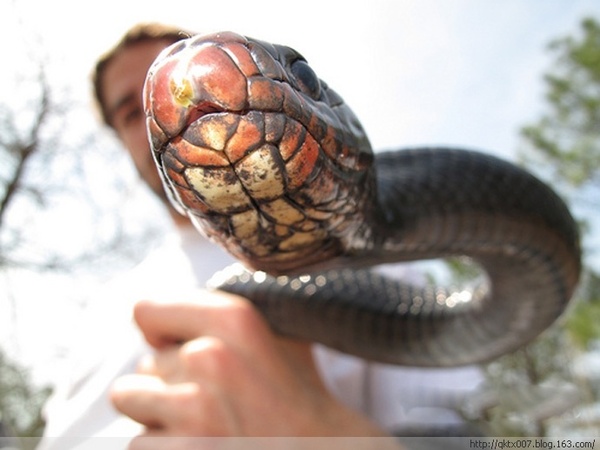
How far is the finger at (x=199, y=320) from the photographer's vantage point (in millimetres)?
1487

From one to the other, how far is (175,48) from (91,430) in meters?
1.64

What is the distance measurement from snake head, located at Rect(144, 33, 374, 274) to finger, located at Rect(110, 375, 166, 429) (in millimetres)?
594

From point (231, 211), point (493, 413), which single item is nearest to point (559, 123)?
point (493, 413)

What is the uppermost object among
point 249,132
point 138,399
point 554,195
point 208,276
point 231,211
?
point 249,132

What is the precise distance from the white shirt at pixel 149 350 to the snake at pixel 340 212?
1.63 ft

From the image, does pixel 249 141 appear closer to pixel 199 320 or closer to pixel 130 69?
pixel 199 320

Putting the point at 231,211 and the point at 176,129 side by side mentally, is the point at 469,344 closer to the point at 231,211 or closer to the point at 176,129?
the point at 231,211

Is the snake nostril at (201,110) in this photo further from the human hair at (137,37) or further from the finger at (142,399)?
the human hair at (137,37)

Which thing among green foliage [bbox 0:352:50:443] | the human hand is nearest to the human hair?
the human hand

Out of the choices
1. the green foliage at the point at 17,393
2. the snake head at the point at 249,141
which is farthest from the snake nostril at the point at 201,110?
the green foliage at the point at 17,393

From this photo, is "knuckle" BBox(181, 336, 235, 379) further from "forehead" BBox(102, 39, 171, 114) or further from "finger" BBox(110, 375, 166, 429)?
"forehead" BBox(102, 39, 171, 114)

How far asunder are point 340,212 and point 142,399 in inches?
29.1

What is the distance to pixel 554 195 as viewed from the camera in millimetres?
1653

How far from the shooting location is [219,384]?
1356 mm
